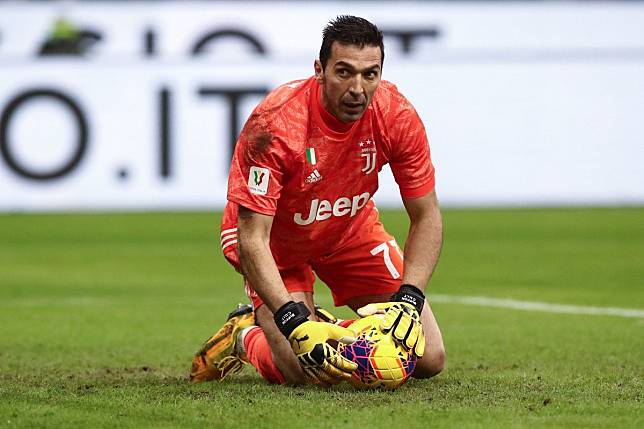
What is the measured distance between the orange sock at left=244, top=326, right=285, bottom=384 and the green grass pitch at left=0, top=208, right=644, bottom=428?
68mm

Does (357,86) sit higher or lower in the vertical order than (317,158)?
higher

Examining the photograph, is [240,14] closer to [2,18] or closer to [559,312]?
[2,18]

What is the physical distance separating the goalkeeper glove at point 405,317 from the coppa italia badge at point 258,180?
2.33 feet

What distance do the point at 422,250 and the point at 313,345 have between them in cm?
84

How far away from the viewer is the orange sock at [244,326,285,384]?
238 inches

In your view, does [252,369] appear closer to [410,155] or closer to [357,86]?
[410,155]

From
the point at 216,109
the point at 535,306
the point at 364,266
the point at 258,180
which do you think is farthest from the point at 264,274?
the point at 216,109

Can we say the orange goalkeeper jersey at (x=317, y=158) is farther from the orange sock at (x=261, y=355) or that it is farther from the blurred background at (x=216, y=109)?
the blurred background at (x=216, y=109)

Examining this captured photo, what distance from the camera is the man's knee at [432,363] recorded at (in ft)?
19.9

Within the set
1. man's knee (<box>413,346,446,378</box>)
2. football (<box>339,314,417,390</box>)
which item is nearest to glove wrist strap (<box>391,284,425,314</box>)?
football (<box>339,314,417,390</box>)

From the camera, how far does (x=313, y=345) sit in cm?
546

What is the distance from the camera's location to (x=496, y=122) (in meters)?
18.9

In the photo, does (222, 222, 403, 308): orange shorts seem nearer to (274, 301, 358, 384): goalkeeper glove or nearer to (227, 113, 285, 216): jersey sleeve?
(227, 113, 285, 216): jersey sleeve

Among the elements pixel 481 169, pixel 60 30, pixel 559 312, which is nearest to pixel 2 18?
pixel 60 30
